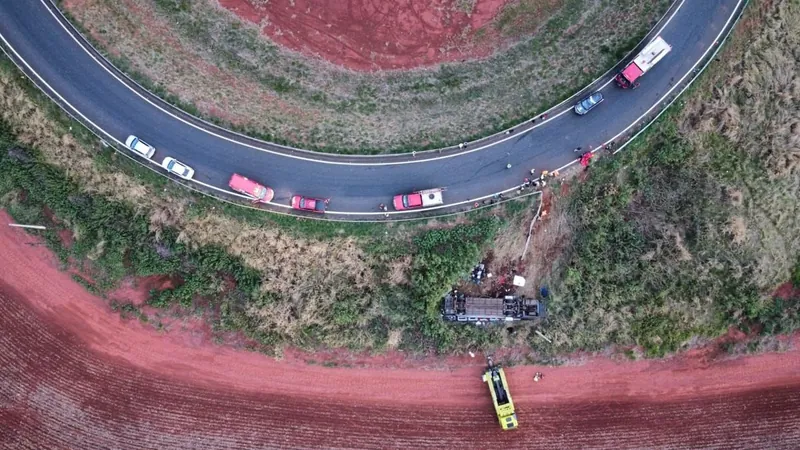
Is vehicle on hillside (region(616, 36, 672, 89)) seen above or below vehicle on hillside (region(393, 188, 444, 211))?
above

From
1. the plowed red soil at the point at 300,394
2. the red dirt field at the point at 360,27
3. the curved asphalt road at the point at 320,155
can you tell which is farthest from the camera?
the red dirt field at the point at 360,27

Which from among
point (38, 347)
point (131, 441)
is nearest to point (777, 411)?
point (131, 441)

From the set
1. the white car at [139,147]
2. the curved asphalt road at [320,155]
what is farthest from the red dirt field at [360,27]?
the white car at [139,147]

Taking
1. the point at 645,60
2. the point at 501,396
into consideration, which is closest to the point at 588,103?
the point at 645,60

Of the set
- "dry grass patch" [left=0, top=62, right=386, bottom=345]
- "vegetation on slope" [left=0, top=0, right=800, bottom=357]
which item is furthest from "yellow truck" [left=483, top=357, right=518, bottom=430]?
"dry grass patch" [left=0, top=62, right=386, bottom=345]

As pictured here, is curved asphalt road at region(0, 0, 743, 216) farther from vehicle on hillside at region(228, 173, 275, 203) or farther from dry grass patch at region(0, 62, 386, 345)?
dry grass patch at region(0, 62, 386, 345)

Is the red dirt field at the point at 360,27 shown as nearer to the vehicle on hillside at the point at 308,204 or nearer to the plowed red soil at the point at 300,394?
the vehicle on hillside at the point at 308,204
